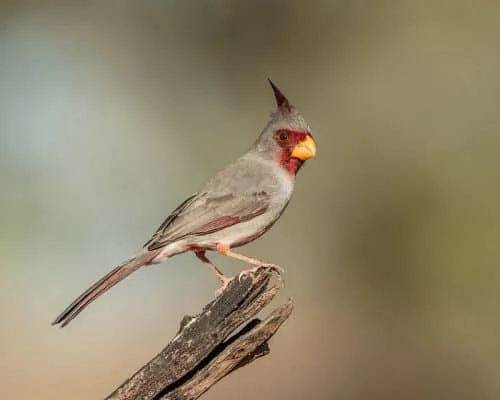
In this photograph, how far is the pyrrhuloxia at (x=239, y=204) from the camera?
3580 mm

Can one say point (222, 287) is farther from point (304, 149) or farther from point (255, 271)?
point (304, 149)

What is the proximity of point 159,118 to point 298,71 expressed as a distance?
4.92ft

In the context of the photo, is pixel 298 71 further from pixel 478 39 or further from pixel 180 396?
pixel 180 396

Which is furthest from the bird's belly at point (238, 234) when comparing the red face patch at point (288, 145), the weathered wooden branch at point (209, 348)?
the weathered wooden branch at point (209, 348)

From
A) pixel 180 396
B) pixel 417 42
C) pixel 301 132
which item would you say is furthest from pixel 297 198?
pixel 180 396

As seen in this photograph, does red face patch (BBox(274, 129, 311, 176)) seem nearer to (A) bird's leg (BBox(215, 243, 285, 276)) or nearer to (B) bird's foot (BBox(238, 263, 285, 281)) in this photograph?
(A) bird's leg (BBox(215, 243, 285, 276))

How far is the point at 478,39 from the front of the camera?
819 cm

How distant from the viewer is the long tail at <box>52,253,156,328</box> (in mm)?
3105

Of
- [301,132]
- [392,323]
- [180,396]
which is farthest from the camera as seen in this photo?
[392,323]

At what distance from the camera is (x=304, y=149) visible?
4.02 meters

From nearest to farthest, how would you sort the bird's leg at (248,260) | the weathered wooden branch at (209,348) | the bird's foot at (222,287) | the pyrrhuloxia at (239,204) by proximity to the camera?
the weathered wooden branch at (209,348)
the bird's foot at (222,287)
the bird's leg at (248,260)
the pyrrhuloxia at (239,204)

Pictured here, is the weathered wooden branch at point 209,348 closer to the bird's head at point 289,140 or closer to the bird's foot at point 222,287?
the bird's foot at point 222,287

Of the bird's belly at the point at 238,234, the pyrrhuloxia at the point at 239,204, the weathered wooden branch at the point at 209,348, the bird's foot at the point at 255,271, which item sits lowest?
the weathered wooden branch at the point at 209,348

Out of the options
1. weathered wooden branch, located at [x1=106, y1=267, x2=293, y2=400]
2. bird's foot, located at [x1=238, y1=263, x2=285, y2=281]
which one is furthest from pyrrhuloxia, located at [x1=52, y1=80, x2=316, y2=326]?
weathered wooden branch, located at [x1=106, y1=267, x2=293, y2=400]
